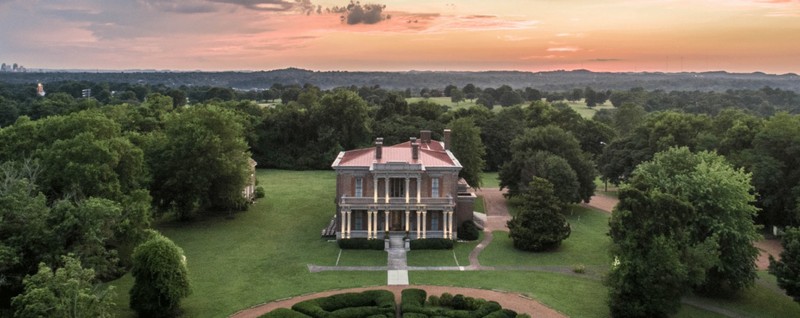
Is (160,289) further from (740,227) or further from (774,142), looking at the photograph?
(774,142)

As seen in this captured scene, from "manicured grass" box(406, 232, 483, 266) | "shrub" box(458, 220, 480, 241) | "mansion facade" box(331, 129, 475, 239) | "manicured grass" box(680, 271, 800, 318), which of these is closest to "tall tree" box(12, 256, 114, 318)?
"manicured grass" box(406, 232, 483, 266)

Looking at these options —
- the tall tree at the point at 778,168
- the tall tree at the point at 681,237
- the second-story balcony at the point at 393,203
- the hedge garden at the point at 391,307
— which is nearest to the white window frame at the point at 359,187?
the second-story balcony at the point at 393,203

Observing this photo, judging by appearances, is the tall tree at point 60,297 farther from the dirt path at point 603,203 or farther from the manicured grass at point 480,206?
the dirt path at point 603,203

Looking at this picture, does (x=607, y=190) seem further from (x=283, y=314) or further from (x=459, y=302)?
(x=283, y=314)

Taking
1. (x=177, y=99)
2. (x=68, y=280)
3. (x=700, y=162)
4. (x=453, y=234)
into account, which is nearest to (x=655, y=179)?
(x=700, y=162)

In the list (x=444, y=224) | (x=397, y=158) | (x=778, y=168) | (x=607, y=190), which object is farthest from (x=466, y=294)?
(x=607, y=190)

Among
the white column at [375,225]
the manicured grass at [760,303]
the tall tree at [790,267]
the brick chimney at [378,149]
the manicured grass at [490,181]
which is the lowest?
the manicured grass at [760,303]
